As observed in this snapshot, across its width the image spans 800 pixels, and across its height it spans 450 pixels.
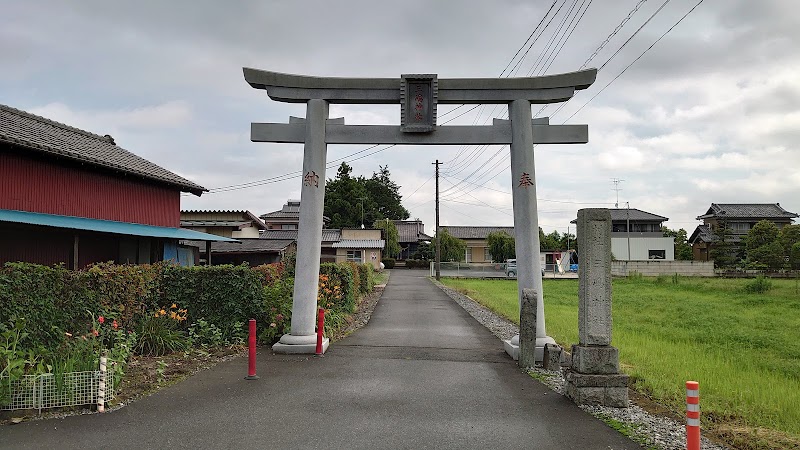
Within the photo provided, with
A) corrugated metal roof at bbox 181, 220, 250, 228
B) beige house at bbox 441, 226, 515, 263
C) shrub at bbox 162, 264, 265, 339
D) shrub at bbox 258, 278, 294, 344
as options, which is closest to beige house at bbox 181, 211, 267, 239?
corrugated metal roof at bbox 181, 220, 250, 228

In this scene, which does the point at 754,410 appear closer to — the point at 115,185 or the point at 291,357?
the point at 291,357

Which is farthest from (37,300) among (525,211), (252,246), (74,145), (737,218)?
(737,218)

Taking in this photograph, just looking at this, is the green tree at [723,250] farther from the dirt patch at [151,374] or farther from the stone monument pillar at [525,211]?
the dirt patch at [151,374]

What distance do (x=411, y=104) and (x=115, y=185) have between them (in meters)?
12.2

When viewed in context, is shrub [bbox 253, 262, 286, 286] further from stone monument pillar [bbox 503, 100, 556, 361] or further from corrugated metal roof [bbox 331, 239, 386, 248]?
corrugated metal roof [bbox 331, 239, 386, 248]

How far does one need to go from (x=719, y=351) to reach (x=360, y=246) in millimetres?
40296

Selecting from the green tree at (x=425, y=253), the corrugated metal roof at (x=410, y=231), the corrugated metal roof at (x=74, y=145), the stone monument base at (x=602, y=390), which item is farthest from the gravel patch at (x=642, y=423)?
the corrugated metal roof at (x=410, y=231)

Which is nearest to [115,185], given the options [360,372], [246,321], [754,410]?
[246,321]

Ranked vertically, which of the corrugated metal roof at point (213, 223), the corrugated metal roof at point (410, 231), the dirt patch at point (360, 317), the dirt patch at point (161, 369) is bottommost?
the dirt patch at point (360, 317)

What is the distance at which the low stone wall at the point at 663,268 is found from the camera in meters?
46.0

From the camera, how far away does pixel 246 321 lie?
11086mm

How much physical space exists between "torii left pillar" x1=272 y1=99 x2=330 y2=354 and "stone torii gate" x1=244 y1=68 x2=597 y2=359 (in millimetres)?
20

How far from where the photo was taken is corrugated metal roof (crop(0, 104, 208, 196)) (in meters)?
14.2

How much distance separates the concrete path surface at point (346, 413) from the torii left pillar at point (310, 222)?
89 centimetres
